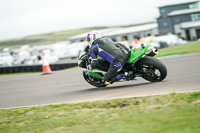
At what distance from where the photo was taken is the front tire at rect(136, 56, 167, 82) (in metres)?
8.10

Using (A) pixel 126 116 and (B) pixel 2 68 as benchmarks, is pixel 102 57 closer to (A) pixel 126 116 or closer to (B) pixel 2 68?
(A) pixel 126 116

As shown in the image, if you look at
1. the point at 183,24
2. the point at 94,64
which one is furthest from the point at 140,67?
the point at 183,24

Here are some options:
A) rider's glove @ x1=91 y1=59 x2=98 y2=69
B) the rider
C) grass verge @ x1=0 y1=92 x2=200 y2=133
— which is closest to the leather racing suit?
the rider

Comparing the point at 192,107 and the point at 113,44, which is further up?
the point at 113,44

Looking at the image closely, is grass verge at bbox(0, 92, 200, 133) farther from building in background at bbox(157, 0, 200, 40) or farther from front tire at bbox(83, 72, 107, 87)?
building in background at bbox(157, 0, 200, 40)

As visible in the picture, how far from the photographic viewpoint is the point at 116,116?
18.6 feet

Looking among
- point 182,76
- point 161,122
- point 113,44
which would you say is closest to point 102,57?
point 113,44

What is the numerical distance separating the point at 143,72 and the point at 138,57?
0.47 meters

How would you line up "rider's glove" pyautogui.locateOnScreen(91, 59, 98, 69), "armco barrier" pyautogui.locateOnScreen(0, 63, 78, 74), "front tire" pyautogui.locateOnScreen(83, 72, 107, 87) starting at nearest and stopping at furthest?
1. "rider's glove" pyautogui.locateOnScreen(91, 59, 98, 69)
2. "front tire" pyautogui.locateOnScreen(83, 72, 107, 87)
3. "armco barrier" pyautogui.locateOnScreen(0, 63, 78, 74)

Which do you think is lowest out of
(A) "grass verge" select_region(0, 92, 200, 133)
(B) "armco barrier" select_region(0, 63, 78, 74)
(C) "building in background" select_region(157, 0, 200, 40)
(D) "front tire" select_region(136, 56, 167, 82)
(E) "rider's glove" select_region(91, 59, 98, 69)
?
(B) "armco barrier" select_region(0, 63, 78, 74)

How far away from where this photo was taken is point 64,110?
22.4 feet

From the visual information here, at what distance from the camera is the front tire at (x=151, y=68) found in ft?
26.6

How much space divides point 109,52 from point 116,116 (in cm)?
314

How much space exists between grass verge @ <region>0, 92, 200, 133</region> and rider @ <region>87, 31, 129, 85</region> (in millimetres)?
1720
